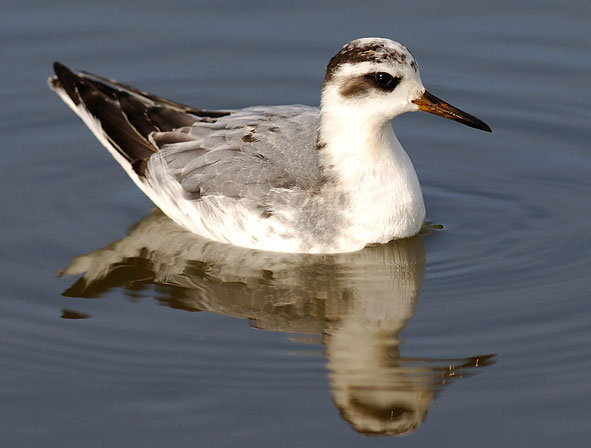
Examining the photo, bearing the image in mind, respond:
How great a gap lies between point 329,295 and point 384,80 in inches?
87.9

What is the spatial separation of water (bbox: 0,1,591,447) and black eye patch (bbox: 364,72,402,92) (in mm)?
1800

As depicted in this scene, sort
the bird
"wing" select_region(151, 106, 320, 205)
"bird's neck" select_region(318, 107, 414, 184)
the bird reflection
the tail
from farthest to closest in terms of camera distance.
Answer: the tail → "wing" select_region(151, 106, 320, 205) → "bird's neck" select_region(318, 107, 414, 184) → the bird → the bird reflection

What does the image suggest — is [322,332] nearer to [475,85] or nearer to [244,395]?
[244,395]

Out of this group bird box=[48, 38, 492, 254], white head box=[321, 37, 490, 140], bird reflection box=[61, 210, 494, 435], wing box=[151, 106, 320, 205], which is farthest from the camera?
wing box=[151, 106, 320, 205]

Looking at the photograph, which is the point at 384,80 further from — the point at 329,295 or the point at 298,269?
the point at 329,295

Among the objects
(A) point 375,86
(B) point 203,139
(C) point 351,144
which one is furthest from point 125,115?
(A) point 375,86

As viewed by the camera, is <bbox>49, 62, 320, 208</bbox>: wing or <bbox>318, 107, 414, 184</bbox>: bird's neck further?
<bbox>49, 62, 320, 208</bbox>: wing

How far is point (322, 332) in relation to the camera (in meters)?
10.9

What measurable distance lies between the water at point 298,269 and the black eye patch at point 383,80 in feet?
5.91

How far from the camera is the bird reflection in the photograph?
32.5ft

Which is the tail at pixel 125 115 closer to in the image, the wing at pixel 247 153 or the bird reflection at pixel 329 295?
the wing at pixel 247 153

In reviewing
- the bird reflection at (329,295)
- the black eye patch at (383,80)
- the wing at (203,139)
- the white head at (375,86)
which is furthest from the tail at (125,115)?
the black eye patch at (383,80)

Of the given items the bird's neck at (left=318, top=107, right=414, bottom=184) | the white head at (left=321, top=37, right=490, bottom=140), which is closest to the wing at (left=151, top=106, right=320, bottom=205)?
the bird's neck at (left=318, top=107, right=414, bottom=184)

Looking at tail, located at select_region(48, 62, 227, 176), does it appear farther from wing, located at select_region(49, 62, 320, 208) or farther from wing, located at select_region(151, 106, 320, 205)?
wing, located at select_region(151, 106, 320, 205)
